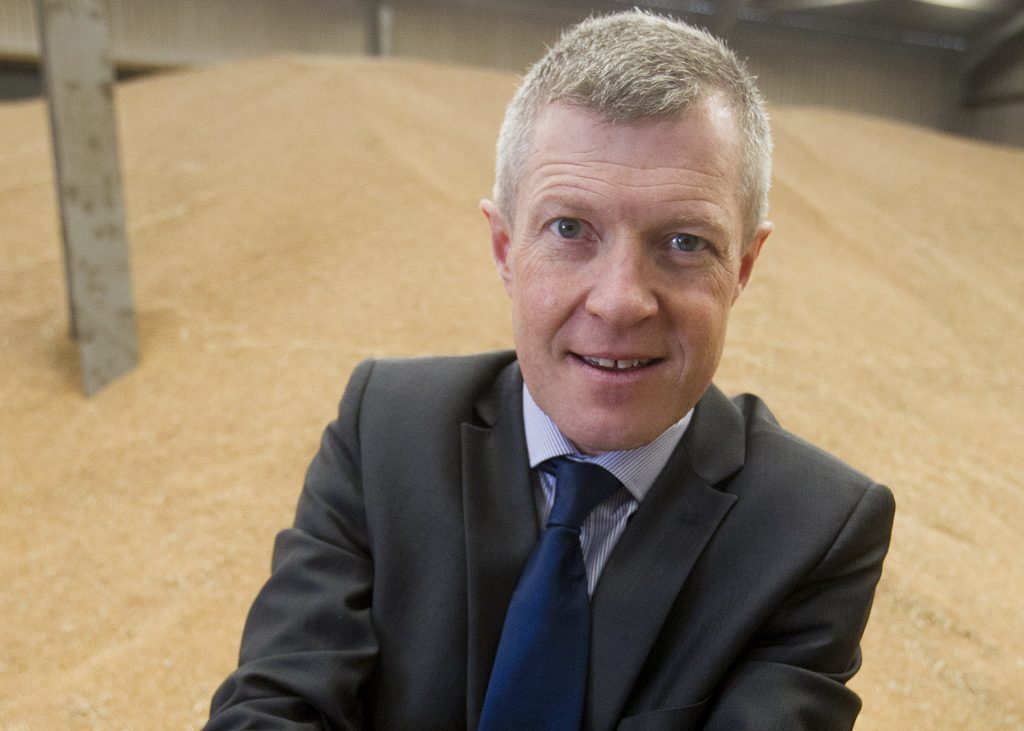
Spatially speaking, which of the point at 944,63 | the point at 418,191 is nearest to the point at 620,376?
the point at 418,191

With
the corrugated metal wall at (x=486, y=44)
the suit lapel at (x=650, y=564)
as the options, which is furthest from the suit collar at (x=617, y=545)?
the corrugated metal wall at (x=486, y=44)

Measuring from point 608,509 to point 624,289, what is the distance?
1.22 ft

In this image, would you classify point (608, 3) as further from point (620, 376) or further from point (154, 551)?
point (620, 376)

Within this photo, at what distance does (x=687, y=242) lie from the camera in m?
1.20

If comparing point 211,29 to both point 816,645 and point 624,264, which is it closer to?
point 624,264

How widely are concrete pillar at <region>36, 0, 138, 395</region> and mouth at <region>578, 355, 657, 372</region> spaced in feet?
10.6

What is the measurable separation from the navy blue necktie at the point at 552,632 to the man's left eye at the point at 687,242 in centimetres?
35

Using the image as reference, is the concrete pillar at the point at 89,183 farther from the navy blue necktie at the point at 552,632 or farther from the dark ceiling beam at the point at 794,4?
the dark ceiling beam at the point at 794,4

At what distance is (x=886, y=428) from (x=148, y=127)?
226 inches

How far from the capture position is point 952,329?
17.4 feet

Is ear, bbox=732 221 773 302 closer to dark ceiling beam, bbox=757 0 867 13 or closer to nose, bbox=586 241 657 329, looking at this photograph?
nose, bbox=586 241 657 329

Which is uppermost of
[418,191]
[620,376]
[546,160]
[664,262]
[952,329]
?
[546,160]

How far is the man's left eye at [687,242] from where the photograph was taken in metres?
1.20

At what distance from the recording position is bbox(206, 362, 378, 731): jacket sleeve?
126 centimetres
